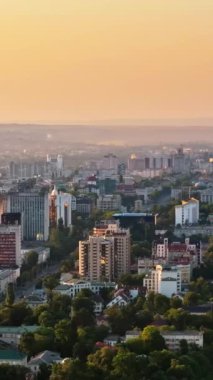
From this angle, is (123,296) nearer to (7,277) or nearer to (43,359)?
(7,277)

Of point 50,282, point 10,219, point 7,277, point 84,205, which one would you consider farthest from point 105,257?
point 84,205

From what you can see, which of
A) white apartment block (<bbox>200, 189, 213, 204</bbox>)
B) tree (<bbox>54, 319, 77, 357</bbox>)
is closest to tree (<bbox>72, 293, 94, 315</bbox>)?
tree (<bbox>54, 319, 77, 357</bbox>)

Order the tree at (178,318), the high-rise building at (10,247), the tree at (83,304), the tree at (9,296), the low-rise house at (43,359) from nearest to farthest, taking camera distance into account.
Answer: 1. the low-rise house at (43,359)
2. the tree at (178,318)
3. the tree at (83,304)
4. the tree at (9,296)
5. the high-rise building at (10,247)

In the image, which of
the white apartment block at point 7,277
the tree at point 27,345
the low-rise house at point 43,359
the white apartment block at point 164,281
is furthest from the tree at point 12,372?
the white apartment block at point 7,277

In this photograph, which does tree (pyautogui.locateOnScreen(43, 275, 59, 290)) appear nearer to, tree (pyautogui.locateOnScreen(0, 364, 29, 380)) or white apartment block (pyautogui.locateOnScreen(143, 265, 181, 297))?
white apartment block (pyautogui.locateOnScreen(143, 265, 181, 297))

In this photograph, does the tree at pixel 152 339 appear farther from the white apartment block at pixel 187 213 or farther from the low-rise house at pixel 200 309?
the white apartment block at pixel 187 213

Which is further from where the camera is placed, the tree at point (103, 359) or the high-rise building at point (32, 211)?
the high-rise building at point (32, 211)
